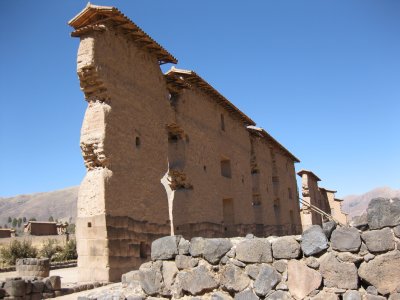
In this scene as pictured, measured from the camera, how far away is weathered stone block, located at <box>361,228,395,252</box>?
4.50 meters

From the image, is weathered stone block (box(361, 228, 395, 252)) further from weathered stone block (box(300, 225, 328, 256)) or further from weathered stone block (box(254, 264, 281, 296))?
weathered stone block (box(254, 264, 281, 296))

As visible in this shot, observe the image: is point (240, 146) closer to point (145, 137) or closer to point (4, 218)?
point (145, 137)

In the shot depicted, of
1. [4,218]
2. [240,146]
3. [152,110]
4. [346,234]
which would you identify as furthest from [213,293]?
[4,218]

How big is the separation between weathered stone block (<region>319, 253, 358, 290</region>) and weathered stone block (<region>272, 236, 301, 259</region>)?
0.33m

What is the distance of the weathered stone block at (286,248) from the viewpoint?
197 inches

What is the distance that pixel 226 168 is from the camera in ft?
59.7

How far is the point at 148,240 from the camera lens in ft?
36.7

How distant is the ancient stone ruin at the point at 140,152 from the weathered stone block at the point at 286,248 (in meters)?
5.54

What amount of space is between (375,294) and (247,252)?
163cm

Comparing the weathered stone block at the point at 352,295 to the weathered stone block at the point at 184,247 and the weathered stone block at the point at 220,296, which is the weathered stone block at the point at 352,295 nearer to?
the weathered stone block at the point at 220,296

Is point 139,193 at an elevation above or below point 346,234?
above

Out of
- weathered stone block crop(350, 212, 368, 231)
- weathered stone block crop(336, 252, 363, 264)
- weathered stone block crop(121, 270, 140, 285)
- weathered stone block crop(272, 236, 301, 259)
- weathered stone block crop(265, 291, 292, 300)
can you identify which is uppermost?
weathered stone block crop(350, 212, 368, 231)

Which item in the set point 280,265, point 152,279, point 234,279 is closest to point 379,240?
point 280,265

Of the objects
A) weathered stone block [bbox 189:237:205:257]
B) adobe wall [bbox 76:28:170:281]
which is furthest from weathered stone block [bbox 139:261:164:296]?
adobe wall [bbox 76:28:170:281]
